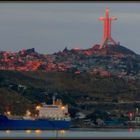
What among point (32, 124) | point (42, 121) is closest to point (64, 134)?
point (32, 124)

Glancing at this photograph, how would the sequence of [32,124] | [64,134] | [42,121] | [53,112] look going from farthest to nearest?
[53,112], [42,121], [32,124], [64,134]

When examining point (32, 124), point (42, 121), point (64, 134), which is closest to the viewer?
point (64, 134)

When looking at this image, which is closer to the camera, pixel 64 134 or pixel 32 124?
pixel 64 134

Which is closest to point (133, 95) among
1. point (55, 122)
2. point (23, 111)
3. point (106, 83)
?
point (106, 83)

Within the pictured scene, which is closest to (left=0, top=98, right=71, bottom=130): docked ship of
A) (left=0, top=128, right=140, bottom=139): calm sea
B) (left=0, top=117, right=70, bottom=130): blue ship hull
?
(left=0, top=117, right=70, bottom=130): blue ship hull

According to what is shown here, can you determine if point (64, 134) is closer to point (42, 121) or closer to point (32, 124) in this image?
point (32, 124)

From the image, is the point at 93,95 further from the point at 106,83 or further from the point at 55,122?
the point at 55,122

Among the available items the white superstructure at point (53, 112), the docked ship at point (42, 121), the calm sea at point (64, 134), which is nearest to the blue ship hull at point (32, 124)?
the docked ship at point (42, 121)
